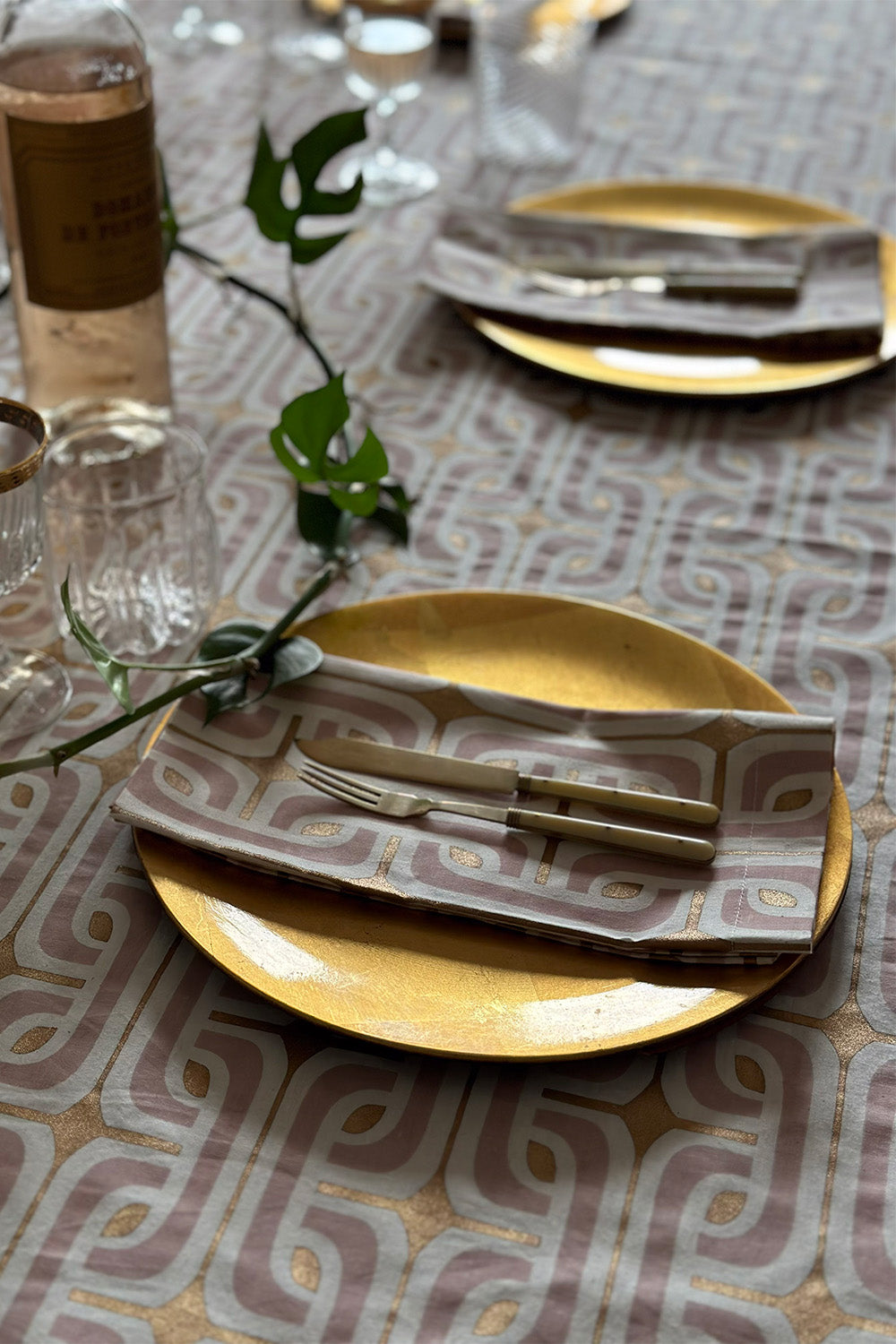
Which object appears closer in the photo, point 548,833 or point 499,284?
point 548,833

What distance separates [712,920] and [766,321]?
49 centimetres

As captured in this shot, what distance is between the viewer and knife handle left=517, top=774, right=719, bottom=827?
53 centimetres

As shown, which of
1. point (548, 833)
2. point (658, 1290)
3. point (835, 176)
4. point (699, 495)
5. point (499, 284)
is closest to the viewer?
point (658, 1290)

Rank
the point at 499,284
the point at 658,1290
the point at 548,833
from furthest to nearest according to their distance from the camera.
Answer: the point at 499,284 < the point at 548,833 < the point at 658,1290

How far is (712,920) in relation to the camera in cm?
49

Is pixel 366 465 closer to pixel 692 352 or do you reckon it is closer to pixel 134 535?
pixel 134 535

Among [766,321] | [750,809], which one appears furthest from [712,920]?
[766,321]

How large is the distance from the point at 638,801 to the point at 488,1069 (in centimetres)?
12

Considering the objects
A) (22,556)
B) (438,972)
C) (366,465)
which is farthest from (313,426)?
(438,972)

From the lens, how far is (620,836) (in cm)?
52

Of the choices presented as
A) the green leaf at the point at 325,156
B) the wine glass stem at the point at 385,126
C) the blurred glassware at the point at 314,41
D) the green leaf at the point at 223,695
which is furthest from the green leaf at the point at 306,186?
the blurred glassware at the point at 314,41

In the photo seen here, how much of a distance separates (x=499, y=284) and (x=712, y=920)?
1.75 feet

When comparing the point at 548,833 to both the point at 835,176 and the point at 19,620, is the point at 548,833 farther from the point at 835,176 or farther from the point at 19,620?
the point at 835,176

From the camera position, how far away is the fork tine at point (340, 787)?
54 cm
